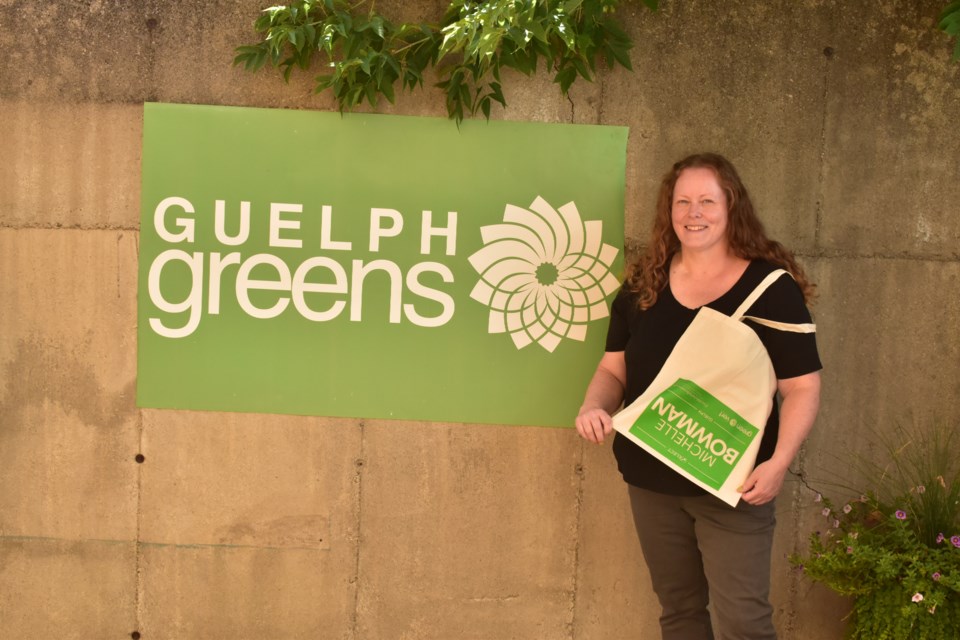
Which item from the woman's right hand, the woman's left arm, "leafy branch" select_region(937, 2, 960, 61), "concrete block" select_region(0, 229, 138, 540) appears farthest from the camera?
"concrete block" select_region(0, 229, 138, 540)

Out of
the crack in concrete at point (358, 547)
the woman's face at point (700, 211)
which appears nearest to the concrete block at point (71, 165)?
the crack in concrete at point (358, 547)

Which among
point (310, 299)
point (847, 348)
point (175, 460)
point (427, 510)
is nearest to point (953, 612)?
point (847, 348)

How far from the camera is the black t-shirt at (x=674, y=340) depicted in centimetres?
231

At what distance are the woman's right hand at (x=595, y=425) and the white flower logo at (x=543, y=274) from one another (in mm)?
606

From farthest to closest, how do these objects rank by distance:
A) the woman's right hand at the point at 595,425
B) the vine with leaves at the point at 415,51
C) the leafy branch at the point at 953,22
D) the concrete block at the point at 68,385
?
the concrete block at the point at 68,385
the vine with leaves at the point at 415,51
the leafy branch at the point at 953,22
the woman's right hand at the point at 595,425

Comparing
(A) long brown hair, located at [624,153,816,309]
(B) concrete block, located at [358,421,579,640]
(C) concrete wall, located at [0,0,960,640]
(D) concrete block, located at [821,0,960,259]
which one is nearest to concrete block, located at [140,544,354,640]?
(C) concrete wall, located at [0,0,960,640]

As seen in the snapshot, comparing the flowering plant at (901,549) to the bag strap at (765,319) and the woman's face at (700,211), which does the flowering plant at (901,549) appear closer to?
the bag strap at (765,319)

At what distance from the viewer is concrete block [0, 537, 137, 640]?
3.15 metres

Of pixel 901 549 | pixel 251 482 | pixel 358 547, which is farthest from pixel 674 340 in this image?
pixel 251 482

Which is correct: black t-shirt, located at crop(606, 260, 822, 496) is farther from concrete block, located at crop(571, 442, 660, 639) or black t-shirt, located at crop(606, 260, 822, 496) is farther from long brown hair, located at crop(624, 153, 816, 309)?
concrete block, located at crop(571, 442, 660, 639)

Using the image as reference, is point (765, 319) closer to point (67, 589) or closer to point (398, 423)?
point (398, 423)

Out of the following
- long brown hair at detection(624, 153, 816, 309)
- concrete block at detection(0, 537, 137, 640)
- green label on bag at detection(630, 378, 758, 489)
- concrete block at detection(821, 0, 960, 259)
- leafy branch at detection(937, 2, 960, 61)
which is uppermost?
leafy branch at detection(937, 2, 960, 61)

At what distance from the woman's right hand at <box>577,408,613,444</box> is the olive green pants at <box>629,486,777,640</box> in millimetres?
254

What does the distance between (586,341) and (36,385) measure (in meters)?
2.05
